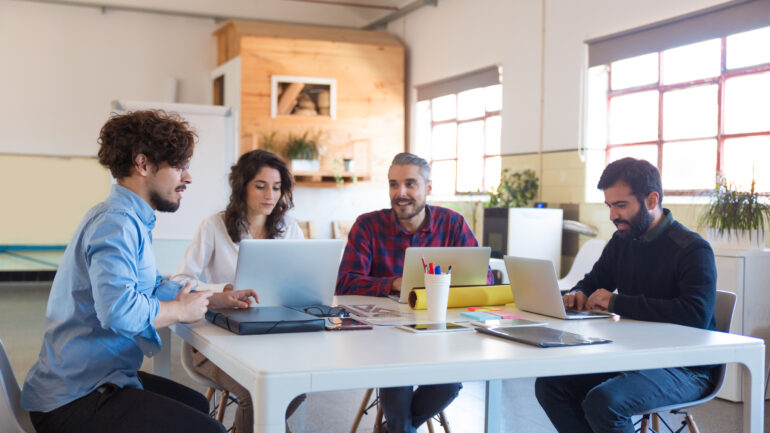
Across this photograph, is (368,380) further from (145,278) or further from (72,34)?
(72,34)

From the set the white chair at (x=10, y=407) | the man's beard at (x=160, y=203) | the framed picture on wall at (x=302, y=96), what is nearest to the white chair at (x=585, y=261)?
the man's beard at (x=160, y=203)

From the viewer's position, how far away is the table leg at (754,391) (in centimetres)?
188

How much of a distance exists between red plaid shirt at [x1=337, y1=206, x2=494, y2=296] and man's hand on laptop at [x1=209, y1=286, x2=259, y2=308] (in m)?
0.74

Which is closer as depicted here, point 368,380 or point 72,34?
point 368,380

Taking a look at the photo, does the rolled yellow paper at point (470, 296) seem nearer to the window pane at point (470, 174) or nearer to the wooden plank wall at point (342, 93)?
the window pane at point (470, 174)

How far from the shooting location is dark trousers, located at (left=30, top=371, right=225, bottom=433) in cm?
170

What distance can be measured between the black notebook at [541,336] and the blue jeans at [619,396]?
0.94 feet

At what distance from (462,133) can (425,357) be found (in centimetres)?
644

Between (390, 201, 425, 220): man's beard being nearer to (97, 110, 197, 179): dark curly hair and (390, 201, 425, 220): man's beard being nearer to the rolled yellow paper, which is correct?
the rolled yellow paper

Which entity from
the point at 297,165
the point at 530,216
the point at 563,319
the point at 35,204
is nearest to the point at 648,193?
the point at 563,319

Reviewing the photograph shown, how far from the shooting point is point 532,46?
6461 millimetres

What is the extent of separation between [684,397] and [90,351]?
1.65m

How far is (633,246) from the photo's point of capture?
8.30ft

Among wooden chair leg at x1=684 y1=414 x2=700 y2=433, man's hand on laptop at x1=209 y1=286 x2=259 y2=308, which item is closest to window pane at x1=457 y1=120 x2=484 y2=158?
wooden chair leg at x1=684 y1=414 x2=700 y2=433
